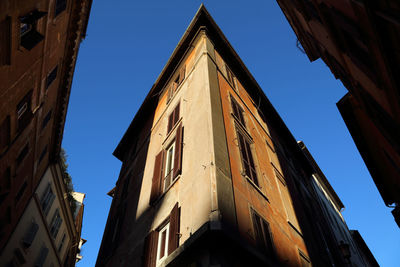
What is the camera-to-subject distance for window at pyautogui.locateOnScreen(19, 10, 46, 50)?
8359mm

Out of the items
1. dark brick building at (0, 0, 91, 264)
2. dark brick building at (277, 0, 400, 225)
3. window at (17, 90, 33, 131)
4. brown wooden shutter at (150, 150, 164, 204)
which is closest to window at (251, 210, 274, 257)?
brown wooden shutter at (150, 150, 164, 204)

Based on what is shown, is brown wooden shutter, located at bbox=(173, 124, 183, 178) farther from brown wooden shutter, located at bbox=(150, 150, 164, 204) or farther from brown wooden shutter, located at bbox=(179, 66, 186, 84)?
brown wooden shutter, located at bbox=(179, 66, 186, 84)

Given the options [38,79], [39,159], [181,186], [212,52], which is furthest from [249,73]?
[39,159]

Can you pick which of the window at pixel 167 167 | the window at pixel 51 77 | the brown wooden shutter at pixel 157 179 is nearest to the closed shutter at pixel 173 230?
the window at pixel 167 167

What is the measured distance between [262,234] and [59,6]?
443 inches

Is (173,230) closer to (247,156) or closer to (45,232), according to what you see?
(247,156)

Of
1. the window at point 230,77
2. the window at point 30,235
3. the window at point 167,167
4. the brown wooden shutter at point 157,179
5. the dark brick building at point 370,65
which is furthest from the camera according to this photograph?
the window at point 230,77

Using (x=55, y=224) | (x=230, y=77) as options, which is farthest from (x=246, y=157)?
(x=55, y=224)

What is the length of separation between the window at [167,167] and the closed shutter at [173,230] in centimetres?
123

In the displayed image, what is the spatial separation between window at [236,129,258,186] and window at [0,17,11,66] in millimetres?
7573

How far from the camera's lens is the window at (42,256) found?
13.1 metres

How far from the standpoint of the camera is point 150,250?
6.82 m

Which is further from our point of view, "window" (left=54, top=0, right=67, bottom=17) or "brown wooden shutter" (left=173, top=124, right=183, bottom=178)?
"window" (left=54, top=0, right=67, bottom=17)

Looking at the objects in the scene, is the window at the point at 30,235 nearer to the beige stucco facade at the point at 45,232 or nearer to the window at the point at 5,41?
the beige stucco facade at the point at 45,232
